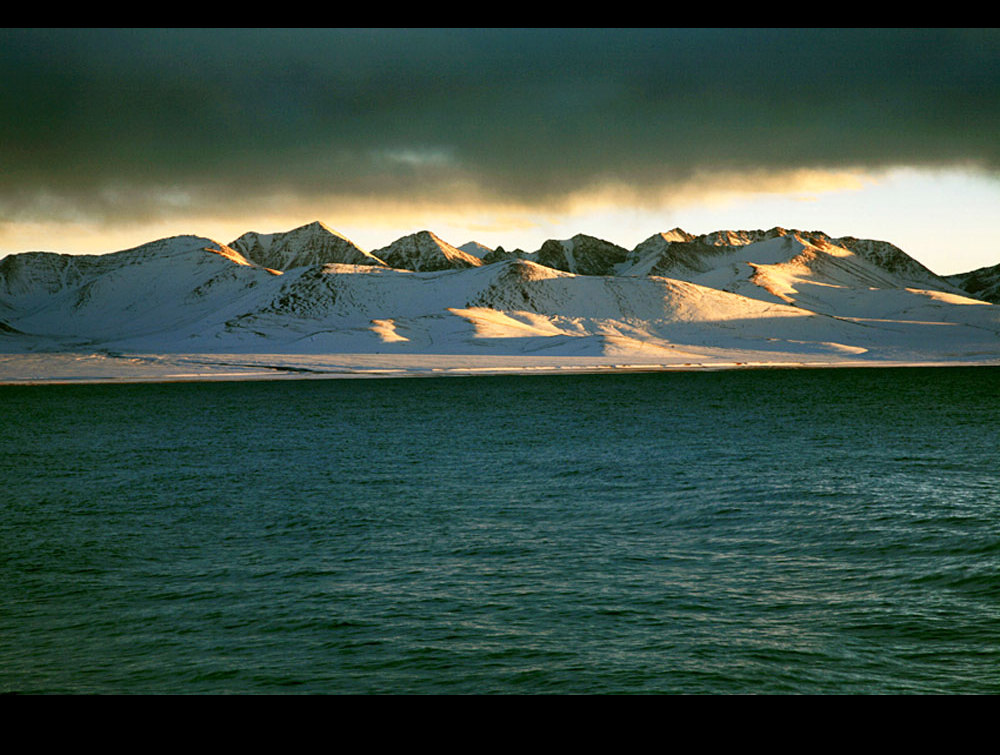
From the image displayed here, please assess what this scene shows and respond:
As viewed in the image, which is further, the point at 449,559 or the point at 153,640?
the point at 449,559

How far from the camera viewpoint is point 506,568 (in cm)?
2009

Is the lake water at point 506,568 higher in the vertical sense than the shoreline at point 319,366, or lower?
lower

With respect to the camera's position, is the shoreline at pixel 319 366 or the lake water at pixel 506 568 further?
the shoreline at pixel 319 366

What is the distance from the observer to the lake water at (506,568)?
46.0 ft

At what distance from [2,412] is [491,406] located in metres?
50.5

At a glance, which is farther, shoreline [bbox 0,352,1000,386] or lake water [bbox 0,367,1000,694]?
shoreline [bbox 0,352,1000,386]

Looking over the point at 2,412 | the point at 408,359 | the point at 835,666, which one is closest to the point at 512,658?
the point at 835,666

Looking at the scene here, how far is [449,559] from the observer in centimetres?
2117

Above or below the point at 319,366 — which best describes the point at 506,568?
below

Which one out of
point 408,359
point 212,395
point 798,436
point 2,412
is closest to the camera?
point 798,436

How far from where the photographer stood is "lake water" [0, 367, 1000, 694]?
46.0ft

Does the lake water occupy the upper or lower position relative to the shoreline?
lower

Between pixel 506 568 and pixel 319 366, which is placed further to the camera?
pixel 319 366
